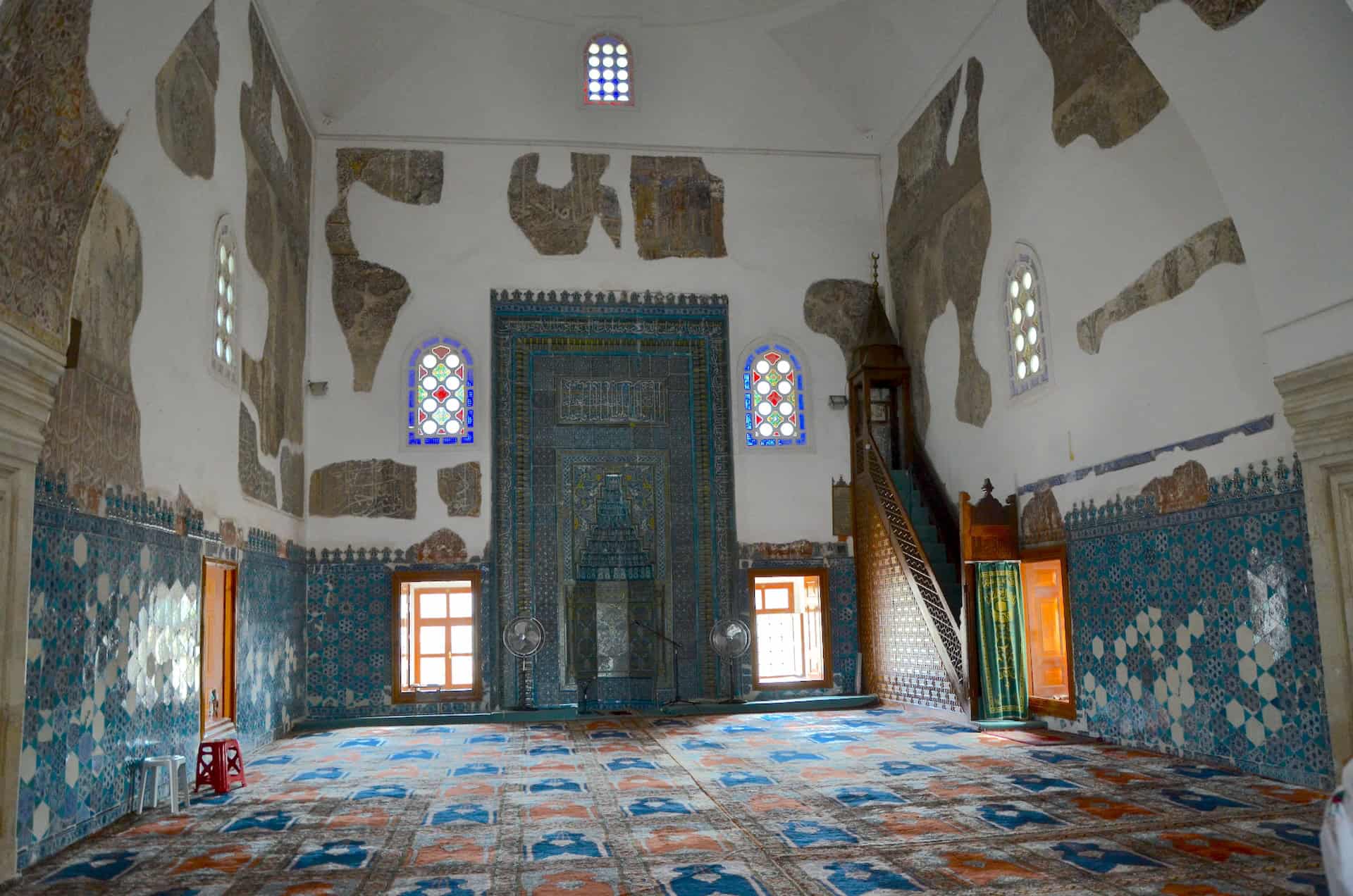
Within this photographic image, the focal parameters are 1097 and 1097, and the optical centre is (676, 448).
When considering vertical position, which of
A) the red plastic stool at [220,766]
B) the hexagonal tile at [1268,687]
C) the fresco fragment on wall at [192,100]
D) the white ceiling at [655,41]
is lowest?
the red plastic stool at [220,766]

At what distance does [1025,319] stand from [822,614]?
4.07m

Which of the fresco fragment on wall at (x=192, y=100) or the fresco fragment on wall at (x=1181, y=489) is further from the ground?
the fresco fragment on wall at (x=192, y=100)

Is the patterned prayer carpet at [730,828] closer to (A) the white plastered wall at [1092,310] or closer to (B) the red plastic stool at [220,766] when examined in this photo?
(B) the red plastic stool at [220,766]

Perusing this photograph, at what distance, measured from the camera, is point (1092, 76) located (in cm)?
826

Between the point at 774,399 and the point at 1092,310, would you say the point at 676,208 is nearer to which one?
the point at 774,399

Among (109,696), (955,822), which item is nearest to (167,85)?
(109,696)

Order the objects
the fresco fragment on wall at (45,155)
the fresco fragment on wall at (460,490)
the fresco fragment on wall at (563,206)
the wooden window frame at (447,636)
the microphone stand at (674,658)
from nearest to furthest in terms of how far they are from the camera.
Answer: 1. the fresco fragment on wall at (45,155)
2. the wooden window frame at (447,636)
3. the fresco fragment on wall at (460,490)
4. the microphone stand at (674,658)
5. the fresco fragment on wall at (563,206)

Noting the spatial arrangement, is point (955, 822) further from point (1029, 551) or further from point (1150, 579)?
point (1029, 551)

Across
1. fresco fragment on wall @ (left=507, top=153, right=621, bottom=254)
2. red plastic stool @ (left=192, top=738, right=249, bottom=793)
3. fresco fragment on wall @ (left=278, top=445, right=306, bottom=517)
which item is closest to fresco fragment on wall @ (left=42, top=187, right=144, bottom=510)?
red plastic stool @ (left=192, top=738, right=249, bottom=793)

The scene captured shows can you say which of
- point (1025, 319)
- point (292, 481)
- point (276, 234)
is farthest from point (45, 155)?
point (1025, 319)

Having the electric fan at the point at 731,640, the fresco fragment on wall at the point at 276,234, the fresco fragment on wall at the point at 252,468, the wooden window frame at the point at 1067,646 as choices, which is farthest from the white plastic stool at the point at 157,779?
the wooden window frame at the point at 1067,646

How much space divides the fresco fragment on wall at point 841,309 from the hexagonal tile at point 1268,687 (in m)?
A: 6.49

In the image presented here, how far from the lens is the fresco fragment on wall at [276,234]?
30.5 feet

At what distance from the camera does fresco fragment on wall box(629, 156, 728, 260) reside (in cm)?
1238
